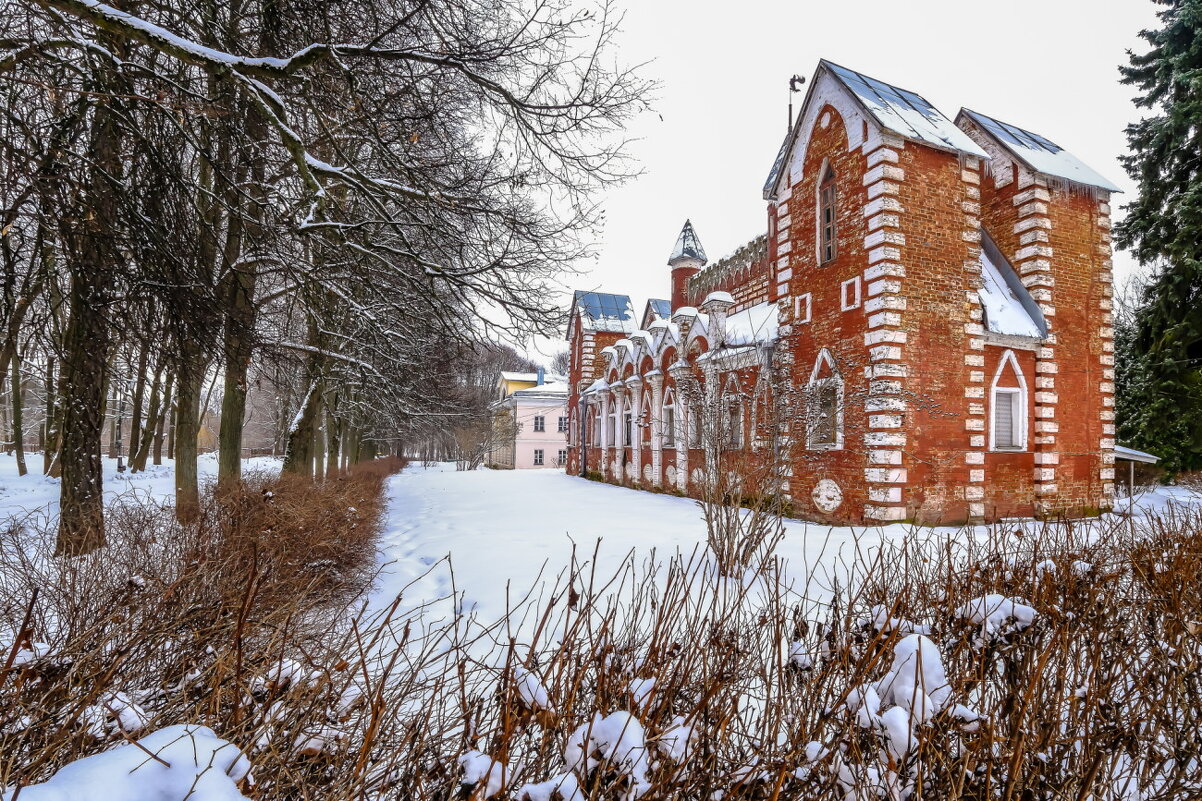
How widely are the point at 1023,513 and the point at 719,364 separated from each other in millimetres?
7967

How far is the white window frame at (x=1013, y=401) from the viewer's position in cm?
1291

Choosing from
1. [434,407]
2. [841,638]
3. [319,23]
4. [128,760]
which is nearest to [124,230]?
[319,23]

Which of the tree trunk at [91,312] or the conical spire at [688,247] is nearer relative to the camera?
the tree trunk at [91,312]

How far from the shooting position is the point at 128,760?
1475 millimetres

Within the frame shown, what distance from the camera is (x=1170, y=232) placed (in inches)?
786

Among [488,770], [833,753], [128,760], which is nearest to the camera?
[128,760]

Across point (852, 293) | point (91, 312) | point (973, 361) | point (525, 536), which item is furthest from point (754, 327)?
point (91, 312)

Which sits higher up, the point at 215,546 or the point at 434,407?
the point at 434,407

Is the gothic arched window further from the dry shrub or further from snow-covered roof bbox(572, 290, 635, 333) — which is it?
the dry shrub

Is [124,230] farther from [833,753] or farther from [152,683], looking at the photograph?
[833,753]

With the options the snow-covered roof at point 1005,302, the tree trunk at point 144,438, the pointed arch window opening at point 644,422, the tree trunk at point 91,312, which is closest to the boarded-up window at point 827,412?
the snow-covered roof at point 1005,302

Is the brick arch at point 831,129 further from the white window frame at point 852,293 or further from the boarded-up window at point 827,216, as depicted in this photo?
the white window frame at point 852,293

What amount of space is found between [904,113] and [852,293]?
441cm

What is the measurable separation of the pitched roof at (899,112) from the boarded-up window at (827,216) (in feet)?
5.38
